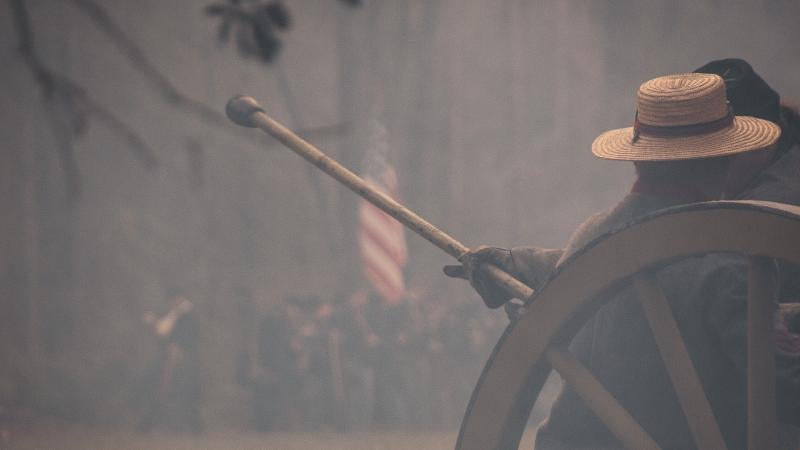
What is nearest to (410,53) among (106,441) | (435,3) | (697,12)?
(435,3)

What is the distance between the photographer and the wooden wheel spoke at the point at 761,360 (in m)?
1.87

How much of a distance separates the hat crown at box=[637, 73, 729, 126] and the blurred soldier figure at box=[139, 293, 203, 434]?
759cm

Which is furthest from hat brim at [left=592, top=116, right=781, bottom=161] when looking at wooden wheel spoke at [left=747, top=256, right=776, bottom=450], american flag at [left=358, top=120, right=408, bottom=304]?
american flag at [left=358, top=120, right=408, bottom=304]

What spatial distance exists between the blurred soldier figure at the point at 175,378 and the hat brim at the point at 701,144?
7566 mm

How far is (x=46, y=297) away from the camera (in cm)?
1077

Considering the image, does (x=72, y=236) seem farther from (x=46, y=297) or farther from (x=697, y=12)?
(x=697, y=12)

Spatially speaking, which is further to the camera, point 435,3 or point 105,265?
point 435,3

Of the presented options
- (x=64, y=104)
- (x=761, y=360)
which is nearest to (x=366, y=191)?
(x=64, y=104)

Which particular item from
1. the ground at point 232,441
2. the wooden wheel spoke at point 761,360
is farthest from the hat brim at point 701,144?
the ground at point 232,441

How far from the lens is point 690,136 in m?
2.28

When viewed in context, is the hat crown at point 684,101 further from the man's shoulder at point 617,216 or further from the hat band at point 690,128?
the man's shoulder at point 617,216

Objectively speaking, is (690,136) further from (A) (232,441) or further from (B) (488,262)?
(A) (232,441)

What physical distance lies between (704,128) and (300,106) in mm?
9408

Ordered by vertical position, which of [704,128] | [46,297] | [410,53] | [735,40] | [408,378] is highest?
[704,128]
